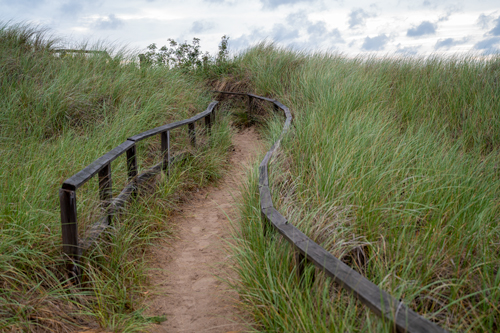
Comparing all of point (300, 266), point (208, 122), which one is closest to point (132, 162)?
point (300, 266)

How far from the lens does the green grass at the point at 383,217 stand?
7.55 ft

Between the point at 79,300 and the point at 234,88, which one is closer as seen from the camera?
the point at 79,300

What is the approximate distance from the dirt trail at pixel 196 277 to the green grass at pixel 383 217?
388 mm

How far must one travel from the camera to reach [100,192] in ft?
12.6

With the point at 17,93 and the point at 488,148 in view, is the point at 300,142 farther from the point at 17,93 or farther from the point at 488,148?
the point at 17,93

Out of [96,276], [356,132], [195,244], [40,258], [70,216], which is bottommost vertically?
[195,244]

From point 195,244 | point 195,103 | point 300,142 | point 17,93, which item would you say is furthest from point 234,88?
point 195,244

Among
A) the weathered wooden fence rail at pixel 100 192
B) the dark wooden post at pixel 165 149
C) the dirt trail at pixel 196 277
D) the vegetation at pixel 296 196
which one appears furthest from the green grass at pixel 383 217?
the dark wooden post at pixel 165 149

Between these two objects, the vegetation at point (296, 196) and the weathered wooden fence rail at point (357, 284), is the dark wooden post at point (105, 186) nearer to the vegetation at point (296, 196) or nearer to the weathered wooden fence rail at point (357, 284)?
the vegetation at point (296, 196)

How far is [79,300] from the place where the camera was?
304 cm

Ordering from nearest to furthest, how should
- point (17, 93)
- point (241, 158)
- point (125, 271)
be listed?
point (125, 271), point (17, 93), point (241, 158)

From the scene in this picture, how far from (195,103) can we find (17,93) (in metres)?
3.94

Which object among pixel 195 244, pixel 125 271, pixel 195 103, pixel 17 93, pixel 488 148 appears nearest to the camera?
pixel 125 271

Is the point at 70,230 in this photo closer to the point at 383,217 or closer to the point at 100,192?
the point at 100,192
